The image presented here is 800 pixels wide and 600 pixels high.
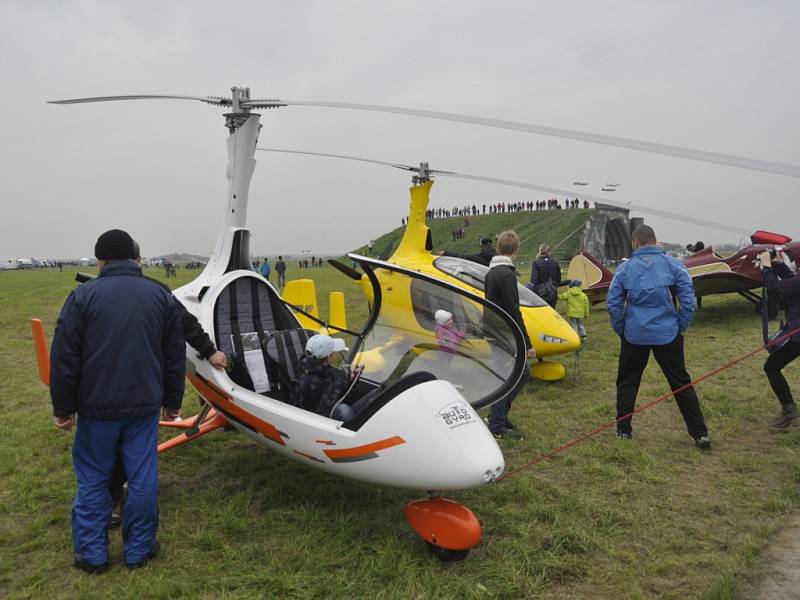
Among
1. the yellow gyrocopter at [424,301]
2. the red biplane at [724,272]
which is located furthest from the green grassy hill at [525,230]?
the yellow gyrocopter at [424,301]

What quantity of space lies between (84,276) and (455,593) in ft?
12.0

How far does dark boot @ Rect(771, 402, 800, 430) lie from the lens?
5.12m

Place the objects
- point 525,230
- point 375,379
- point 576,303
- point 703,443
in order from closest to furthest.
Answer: point 375,379, point 703,443, point 576,303, point 525,230

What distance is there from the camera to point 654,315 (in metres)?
4.62

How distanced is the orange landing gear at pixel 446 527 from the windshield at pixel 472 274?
13.7 ft

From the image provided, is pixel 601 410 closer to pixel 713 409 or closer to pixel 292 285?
pixel 713 409

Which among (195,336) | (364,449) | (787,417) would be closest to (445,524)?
(364,449)

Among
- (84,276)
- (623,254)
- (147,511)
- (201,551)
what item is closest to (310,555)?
(201,551)

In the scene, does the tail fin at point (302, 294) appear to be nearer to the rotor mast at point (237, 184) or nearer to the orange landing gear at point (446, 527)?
the rotor mast at point (237, 184)

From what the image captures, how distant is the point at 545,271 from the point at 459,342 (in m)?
6.00

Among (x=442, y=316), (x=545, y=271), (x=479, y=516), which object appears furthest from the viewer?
(x=545, y=271)

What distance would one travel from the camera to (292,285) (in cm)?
730

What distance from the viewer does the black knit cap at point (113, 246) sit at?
3219 millimetres

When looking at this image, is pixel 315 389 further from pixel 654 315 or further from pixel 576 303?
pixel 576 303
